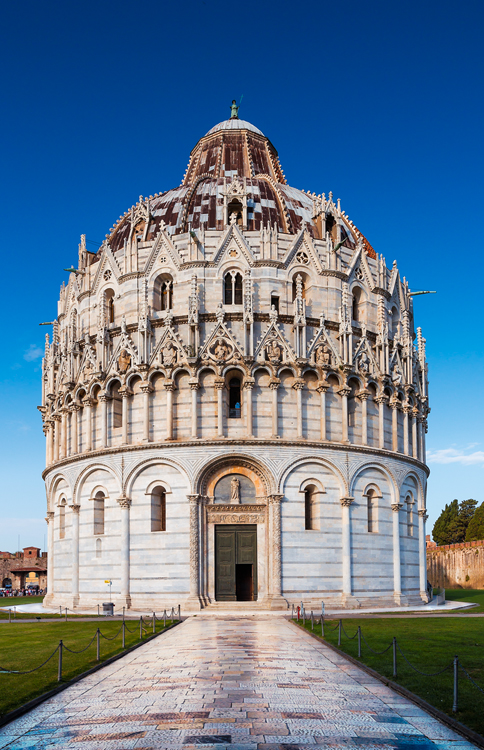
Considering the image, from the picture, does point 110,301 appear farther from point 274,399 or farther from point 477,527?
point 477,527

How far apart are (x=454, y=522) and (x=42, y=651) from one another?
Result: 307 ft

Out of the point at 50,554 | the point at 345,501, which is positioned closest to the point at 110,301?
the point at 50,554

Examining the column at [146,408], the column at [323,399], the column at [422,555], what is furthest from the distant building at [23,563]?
the column at [323,399]

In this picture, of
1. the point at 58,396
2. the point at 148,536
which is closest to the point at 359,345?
the point at 148,536

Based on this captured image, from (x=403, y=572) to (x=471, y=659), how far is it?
24966mm

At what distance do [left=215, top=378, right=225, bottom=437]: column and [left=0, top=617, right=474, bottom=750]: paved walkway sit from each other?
67.6ft

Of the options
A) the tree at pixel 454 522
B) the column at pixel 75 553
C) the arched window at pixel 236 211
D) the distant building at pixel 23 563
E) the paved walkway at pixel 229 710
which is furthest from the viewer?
the tree at pixel 454 522

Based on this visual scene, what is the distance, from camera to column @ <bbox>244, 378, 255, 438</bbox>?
41.8m

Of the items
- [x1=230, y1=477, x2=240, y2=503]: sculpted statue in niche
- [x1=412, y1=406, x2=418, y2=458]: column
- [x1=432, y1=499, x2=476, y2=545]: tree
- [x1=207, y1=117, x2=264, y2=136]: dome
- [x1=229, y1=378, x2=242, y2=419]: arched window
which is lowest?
[x1=432, y1=499, x2=476, y2=545]: tree

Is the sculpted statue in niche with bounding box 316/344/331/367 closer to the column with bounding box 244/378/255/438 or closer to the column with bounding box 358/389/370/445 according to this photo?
the column with bounding box 358/389/370/445

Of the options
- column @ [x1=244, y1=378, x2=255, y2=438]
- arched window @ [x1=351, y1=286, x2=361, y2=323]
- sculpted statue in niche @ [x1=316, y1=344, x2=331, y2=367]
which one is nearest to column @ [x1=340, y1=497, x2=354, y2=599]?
column @ [x1=244, y1=378, x2=255, y2=438]

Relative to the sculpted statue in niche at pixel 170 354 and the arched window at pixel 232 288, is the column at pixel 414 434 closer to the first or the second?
the arched window at pixel 232 288

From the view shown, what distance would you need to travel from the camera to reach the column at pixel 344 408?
4366 centimetres

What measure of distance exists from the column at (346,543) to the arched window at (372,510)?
7.63 feet
